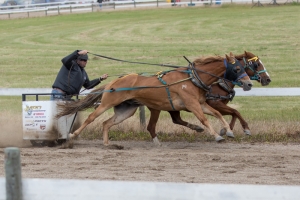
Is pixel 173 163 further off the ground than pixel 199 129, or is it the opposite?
pixel 173 163

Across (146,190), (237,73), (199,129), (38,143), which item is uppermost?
(146,190)

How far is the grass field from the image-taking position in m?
15.3

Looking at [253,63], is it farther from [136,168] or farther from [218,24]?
[218,24]

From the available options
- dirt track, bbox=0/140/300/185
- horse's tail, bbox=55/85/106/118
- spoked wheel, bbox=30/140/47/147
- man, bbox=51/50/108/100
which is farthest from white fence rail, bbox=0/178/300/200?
spoked wheel, bbox=30/140/47/147

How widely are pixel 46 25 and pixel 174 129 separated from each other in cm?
2566

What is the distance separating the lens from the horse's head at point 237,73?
9219mm

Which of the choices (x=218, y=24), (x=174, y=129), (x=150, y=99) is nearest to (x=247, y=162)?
(x=150, y=99)

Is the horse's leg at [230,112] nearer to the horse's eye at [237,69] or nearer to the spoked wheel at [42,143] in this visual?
the horse's eye at [237,69]

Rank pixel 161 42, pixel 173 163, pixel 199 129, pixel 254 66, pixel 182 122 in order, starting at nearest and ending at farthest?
pixel 173 163
pixel 254 66
pixel 199 129
pixel 182 122
pixel 161 42

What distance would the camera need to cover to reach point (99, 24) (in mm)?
34281

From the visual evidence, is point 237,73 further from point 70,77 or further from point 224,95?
point 70,77

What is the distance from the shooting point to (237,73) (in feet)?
30.4

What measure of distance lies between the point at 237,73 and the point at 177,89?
941 mm

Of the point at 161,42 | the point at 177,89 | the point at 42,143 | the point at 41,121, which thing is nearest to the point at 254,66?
the point at 177,89
